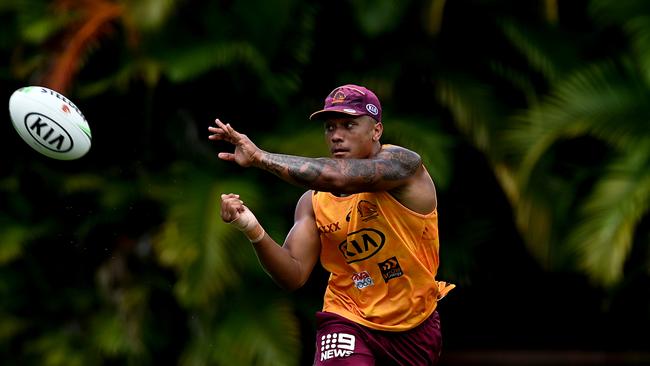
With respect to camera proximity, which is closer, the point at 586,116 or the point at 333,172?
the point at 333,172

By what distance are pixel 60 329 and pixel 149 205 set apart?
1.71 metres

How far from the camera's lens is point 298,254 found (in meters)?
7.29

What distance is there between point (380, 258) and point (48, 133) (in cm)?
222

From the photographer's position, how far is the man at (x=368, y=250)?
23.0ft

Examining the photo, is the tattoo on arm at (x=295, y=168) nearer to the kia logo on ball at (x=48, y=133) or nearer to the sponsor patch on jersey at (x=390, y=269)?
the sponsor patch on jersey at (x=390, y=269)

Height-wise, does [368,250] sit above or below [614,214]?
below

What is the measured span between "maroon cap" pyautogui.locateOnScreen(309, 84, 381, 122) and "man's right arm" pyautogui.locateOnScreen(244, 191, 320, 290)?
25.3 inches

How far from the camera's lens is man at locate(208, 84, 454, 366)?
276 inches

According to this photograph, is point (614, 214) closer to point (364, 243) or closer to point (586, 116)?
point (586, 116)

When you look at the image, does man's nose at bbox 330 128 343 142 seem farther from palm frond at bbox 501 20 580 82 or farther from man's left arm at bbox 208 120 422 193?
palm frond at bbox 501 20 580 82

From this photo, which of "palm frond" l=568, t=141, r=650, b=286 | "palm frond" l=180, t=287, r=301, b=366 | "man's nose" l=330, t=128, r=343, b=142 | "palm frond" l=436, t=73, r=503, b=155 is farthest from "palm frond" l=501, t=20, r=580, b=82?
"man's nose" l=330, t=128, r=343, b=142

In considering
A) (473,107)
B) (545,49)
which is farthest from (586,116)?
(473,107)

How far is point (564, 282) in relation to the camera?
13398 mm

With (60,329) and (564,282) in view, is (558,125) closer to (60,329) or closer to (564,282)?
(564,282)
